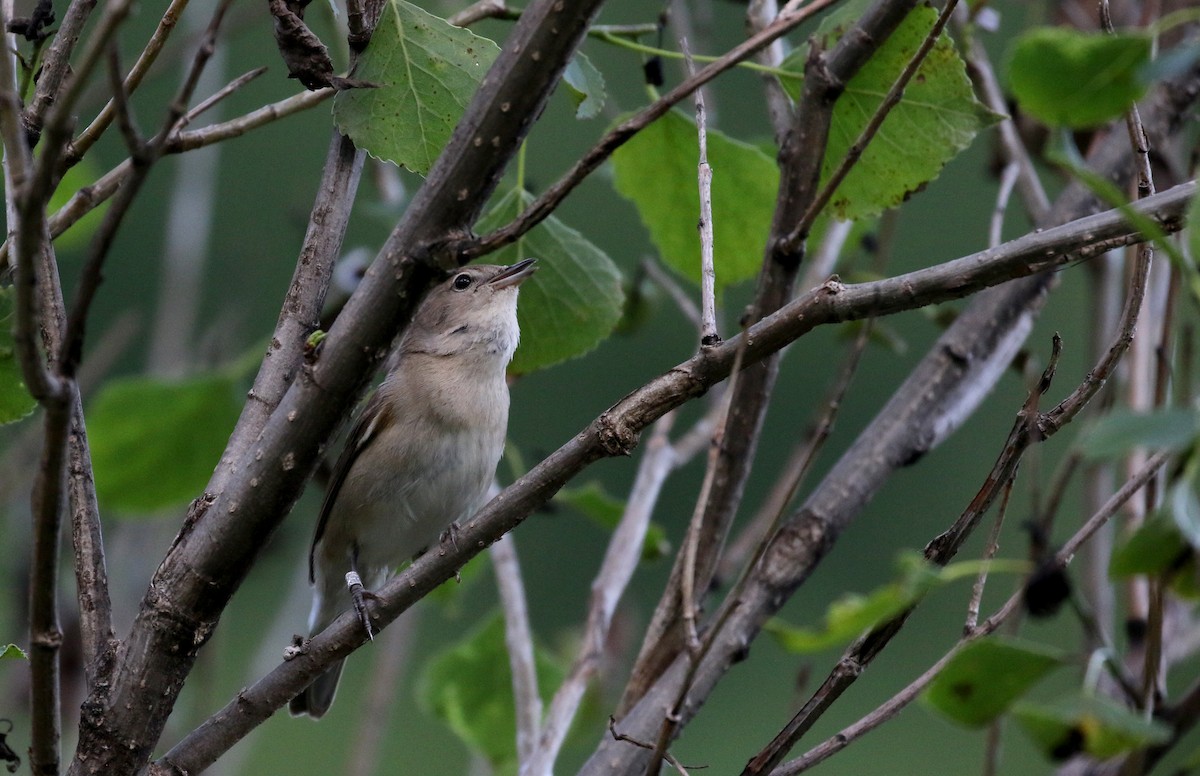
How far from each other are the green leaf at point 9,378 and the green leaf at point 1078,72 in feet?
6.39

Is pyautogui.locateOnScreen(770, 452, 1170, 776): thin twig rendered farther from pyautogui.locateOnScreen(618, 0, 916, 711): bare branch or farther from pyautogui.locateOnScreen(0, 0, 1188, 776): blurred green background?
pyautogui.locateOnScreen(0, 0, 1188, 776): blurred green background

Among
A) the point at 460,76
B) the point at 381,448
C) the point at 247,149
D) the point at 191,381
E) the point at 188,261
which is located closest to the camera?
the point at 460,76

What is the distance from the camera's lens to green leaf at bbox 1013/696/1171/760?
3.93ft

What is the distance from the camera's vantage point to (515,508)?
2162mm

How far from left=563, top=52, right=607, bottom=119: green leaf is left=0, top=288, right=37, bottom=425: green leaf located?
1.22 meters

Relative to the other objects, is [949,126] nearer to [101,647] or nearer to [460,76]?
[460,76]

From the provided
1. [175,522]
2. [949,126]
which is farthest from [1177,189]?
[175,522]

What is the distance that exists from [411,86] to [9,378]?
3.24 ft

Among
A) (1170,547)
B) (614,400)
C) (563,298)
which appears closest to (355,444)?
(563,298)

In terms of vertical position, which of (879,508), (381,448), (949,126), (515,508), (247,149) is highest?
(247,149)

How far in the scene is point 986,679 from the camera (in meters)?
1.32

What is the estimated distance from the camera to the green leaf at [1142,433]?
43.6 inches

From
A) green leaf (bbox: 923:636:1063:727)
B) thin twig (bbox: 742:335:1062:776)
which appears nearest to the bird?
thin twig (bbox: 742:335:1062:776)

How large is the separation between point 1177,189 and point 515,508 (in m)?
1.17
